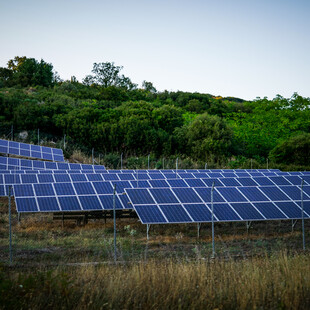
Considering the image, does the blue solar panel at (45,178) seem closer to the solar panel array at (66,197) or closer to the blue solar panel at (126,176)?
the solar panel array at (66,197)

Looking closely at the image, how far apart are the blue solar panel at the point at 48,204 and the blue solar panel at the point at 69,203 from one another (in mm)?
239

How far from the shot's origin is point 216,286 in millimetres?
8633

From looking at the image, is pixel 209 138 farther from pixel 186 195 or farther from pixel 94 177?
pixel 186 195

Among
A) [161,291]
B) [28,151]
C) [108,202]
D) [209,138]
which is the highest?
[209,138]

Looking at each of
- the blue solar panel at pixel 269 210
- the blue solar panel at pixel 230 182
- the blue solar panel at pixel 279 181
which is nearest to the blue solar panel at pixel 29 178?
the blue solar panel at pixel 230 182

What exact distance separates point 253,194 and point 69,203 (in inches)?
302

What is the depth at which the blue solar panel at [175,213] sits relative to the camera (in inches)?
587

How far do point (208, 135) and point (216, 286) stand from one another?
3489cm

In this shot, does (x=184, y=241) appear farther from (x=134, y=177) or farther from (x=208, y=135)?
(x=208, y=135)

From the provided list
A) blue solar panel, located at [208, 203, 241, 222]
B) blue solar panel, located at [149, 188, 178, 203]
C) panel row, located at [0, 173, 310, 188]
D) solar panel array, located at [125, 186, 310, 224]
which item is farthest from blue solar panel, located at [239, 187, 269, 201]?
panel row, located at [0, 173, 310, 188]

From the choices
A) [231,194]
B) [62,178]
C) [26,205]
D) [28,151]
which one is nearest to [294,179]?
[231,194]

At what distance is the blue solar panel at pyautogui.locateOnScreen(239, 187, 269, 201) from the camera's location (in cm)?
1714

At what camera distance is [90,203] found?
56.3ft

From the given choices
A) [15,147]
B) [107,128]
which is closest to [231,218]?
[15,147]
